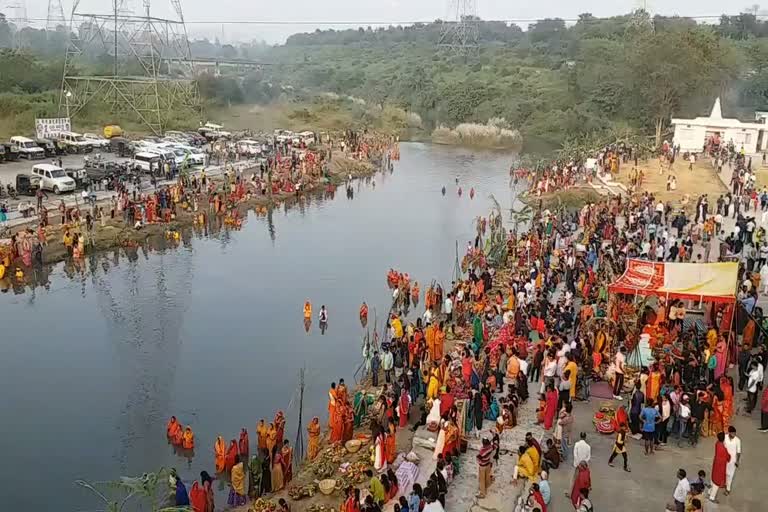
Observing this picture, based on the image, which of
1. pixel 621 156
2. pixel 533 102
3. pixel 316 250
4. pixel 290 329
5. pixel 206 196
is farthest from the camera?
pixel 533 102

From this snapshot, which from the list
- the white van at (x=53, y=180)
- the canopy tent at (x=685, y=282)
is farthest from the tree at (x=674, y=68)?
the white van at (x=53, y=180)

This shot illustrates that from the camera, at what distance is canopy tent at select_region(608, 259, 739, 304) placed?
1462cm

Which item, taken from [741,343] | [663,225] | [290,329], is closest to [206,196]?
[290,329]

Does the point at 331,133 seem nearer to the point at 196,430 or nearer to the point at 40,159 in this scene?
the point at 40,159

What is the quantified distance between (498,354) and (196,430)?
624 cm

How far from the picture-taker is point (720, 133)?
4228 cm

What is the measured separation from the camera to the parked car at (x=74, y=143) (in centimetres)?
4103

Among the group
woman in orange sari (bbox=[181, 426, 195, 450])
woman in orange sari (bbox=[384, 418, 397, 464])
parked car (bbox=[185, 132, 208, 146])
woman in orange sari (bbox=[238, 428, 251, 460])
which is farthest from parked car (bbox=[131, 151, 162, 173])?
woman in orange sari (bbox=[384, 418, 397, 464])

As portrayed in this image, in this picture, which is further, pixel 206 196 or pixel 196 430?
pixel 206 196

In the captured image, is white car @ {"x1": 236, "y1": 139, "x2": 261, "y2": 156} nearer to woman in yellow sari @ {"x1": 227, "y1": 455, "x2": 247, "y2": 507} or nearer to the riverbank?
the riverbank

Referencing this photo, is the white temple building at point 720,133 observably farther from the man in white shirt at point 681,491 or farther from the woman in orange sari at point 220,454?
the woman in orange sari at point 220,454

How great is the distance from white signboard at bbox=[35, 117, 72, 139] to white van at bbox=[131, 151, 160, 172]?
369 inches

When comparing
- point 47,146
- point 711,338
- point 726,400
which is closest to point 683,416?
point 726,400

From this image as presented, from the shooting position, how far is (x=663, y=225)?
85.2 ft
